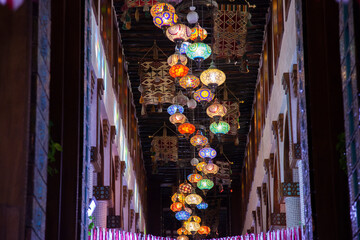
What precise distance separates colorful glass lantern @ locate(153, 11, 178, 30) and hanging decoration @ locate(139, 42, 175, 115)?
504 centimetres

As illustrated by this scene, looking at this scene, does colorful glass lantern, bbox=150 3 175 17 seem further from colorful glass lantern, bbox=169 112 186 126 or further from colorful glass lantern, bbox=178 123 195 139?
colorful glass lantern, bbox=178 123 195 139

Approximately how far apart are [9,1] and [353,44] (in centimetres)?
224

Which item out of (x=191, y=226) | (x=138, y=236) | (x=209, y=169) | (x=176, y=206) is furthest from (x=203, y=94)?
(x=191, y=226)

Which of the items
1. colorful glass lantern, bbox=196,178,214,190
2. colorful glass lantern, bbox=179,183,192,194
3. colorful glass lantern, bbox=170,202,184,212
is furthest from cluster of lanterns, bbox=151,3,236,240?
colorful glass lantern, bbox=170,202,184,212

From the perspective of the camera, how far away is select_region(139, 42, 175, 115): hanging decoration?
17594 millimetres

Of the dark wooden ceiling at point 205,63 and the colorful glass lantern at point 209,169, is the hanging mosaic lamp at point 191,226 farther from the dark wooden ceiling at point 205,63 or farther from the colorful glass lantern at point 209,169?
the colorful glass lantern at point 209,169

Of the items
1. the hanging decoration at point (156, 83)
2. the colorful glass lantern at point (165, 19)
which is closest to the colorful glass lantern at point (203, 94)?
the colorful glass lantern at point (165, 19)

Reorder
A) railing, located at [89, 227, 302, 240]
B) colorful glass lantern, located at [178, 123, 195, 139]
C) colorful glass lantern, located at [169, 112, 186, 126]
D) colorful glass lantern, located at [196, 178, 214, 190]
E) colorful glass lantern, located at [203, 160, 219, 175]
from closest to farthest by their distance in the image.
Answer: railing, located at [89, 227, 302, 240]
colorful glass lantern, located at [169, 112, 186, 126]
colorful glass lantern, located at [178, 123, 195, 139]
colorful glass lantern, located at [203, 160, 219, 175]
colorful glass lantern, located at [196, 178, 214, 190]

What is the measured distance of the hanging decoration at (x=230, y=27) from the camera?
1546 centimetres

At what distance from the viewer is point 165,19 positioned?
12359 mm

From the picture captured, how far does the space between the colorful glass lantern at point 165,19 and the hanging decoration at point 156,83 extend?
5042 mm

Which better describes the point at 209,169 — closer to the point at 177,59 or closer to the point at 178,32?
the point at 177,59

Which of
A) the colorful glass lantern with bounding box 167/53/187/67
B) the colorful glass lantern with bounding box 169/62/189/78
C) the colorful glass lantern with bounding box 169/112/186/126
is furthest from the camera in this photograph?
the colorful glass lantern with bounding box 169/112/186/126

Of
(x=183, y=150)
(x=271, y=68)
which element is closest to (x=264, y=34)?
(x=271, y=68)
